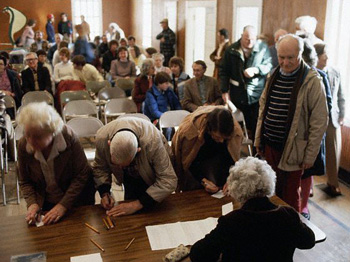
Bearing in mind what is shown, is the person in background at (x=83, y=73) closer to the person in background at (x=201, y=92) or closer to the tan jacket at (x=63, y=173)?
the person in background at (x=201, y=92)

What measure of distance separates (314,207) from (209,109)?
6.67 feet

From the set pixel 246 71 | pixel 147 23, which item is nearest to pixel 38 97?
pixel 246 71

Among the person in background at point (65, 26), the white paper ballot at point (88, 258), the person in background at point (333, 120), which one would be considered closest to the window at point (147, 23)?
the person in background at point (65, 26)

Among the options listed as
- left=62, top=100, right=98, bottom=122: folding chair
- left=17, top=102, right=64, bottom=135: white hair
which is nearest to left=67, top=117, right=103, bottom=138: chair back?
left=62, top=100, right=98, bottom=122: folding chair

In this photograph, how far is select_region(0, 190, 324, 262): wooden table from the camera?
217cm

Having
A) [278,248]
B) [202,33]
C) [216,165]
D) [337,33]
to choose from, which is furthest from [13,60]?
[278,248]

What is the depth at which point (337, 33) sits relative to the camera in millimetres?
5293

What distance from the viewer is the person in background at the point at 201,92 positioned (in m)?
5.46

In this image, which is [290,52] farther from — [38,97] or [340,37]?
[38,97]

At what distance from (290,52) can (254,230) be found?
191 centimetres

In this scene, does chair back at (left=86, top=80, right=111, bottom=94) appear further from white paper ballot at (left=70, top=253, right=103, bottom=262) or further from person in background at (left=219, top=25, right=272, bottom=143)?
white paper ballot at (left=70, top=253, right=103, bottom=262)

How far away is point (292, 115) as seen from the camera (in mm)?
3344

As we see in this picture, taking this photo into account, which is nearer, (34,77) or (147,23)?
(34,77)

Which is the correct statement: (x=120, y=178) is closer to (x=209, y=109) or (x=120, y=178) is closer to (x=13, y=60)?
(x=209, y=109)
